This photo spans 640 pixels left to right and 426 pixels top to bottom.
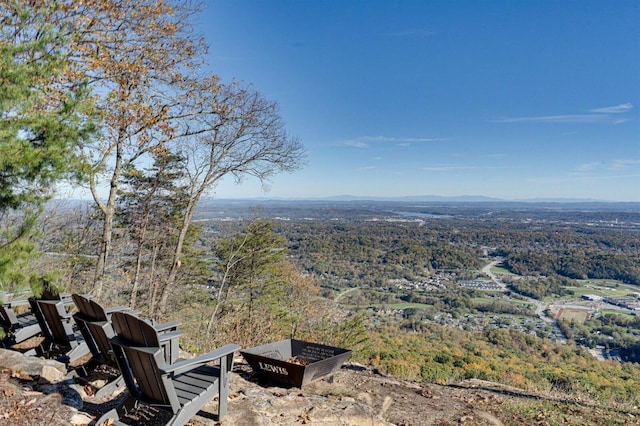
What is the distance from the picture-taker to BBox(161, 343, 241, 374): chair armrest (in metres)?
2.20

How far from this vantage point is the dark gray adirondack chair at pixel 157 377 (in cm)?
223

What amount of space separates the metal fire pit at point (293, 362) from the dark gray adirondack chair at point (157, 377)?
1.01 metres

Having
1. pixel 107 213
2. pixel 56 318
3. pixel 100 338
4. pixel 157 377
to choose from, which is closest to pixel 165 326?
pixel 100 338

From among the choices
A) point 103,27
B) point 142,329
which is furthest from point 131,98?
point 142,329

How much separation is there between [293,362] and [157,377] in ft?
6.41

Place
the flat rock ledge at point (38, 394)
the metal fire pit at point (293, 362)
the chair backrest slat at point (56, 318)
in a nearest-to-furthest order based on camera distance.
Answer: the flat rock ledge at point (38, 394), the chair backrest slat at point (56, 318), the metal fire pit at point (293, 362)

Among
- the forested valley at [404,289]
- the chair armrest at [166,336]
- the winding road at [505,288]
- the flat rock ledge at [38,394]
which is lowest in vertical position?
the winding road at [505,288]

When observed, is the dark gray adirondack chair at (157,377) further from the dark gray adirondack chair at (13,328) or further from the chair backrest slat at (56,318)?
the dark gray adirondack chair at (13,328)

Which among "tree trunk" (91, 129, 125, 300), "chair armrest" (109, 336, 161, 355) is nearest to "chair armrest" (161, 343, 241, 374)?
"chair armrest" (109, 336, 161, 355)

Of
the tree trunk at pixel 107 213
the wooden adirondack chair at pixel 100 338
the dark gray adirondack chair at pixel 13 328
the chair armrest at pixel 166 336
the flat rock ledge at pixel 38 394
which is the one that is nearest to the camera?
the flat rock ledge at pixel 38 394

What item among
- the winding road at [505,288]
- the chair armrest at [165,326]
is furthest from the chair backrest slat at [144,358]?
the winding road at [505,288]

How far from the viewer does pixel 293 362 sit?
3947 mm

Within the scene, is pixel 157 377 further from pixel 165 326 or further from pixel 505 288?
pixel 505 288

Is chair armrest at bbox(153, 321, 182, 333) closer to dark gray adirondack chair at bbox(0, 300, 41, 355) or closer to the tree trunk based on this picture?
dark gray adirondack chair at bbox(0, 300, 41, 355)
